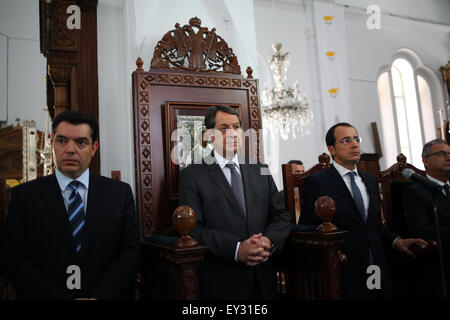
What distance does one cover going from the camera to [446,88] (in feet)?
35.5

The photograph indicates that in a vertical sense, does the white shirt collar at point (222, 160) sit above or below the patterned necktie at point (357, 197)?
above

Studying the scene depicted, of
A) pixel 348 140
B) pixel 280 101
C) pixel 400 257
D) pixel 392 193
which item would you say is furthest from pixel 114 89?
pixel 280 101

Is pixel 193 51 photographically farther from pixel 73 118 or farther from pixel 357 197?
pixel 357 197

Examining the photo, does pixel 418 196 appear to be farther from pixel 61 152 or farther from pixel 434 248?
pixel 61 152

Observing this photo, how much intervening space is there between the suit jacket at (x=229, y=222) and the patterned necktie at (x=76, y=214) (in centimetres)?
56

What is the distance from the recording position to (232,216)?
2.16m

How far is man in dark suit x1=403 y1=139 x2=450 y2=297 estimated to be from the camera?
2.62 metres

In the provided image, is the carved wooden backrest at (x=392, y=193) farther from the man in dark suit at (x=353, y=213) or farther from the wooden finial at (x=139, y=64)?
the wooden finial at (x=139, y=64)

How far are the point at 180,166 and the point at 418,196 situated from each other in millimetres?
1712

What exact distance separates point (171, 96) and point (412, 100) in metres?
9.84

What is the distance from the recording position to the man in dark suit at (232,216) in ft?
6.59

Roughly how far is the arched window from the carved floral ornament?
8407 mm

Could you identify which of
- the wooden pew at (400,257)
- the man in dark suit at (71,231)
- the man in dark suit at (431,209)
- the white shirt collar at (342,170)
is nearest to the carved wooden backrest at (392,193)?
the wooden pew at (400,257)

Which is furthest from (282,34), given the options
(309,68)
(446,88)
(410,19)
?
(446,88)
